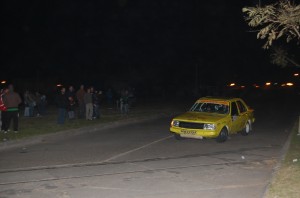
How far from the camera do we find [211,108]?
15.8 metres

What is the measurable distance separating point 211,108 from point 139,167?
6112mm

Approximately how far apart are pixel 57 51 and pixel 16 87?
8574 mm

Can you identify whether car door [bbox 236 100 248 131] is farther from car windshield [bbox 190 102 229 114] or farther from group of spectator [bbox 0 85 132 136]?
group of spectator [bbox 0 85 132 136]

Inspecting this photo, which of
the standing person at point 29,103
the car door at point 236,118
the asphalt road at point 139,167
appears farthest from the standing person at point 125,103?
the car door at point 236,118

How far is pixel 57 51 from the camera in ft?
169

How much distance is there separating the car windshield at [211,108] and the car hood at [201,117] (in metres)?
0.40

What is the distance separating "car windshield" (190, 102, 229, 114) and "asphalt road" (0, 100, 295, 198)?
3.74ft

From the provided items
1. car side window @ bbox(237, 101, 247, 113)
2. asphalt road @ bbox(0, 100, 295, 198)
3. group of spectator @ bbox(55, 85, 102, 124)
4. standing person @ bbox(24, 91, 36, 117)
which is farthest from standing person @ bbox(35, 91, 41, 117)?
car side window @ bbox(237, 101, 247, 113)

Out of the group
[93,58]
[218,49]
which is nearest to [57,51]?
[93,58]

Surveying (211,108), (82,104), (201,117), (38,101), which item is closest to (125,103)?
(82,104)

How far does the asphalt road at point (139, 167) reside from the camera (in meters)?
8.07

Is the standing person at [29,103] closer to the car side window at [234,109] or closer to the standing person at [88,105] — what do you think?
the standing person at [88,105]

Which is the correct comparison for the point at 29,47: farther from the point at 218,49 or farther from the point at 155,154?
the point at 155,154

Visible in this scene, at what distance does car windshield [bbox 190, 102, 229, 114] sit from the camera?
15.5m
